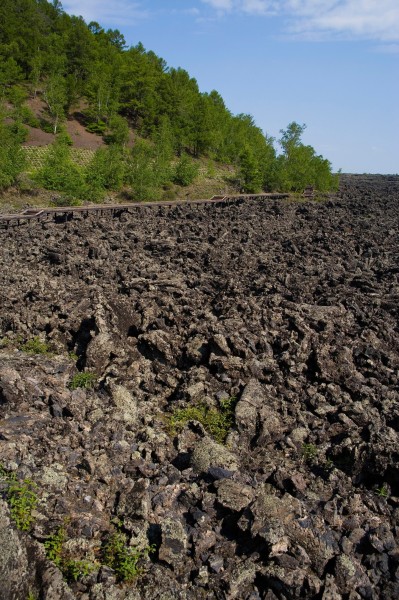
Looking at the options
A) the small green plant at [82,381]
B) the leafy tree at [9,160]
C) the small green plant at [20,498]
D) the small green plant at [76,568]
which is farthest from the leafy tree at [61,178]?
the small green plant at [76,568]

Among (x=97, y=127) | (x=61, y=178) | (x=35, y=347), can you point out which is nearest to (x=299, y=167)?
(x=97, y=127)

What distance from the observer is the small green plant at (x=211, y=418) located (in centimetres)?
864

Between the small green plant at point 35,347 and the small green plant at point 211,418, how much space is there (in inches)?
160

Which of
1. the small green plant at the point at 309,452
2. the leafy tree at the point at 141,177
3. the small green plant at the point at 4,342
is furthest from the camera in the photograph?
the leafy tree at the point at 141,177

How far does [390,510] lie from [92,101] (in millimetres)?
59327

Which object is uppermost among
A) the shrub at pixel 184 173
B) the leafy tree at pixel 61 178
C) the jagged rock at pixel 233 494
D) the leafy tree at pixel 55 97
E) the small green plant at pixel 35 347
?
the leafy tree at pixel 55 97

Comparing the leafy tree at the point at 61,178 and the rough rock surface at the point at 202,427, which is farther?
the leafy tree at the point at 61,178

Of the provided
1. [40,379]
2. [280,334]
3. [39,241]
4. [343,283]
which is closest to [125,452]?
[40,379]

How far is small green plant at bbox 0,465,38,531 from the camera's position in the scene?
5.85 m

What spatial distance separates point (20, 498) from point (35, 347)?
19.1ft

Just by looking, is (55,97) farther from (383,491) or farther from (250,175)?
(383,491)

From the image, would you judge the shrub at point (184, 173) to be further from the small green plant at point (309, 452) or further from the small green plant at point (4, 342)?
the small green plant at point (309, 452)

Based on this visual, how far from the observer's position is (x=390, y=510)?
6836 millimetres

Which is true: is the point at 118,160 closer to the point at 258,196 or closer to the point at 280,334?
the point at 258,196
